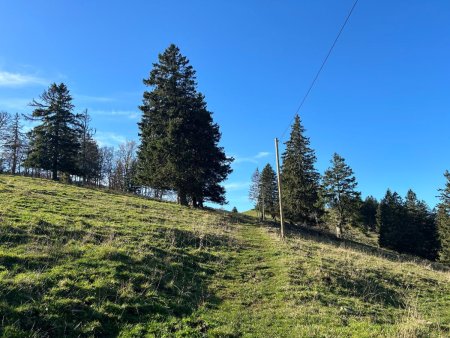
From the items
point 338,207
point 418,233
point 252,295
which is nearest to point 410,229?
point 418,233

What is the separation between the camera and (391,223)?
210ft

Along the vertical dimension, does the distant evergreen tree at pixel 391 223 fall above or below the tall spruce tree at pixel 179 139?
below

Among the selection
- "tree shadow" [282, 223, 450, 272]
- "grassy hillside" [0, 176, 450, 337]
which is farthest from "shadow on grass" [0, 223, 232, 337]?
"tree shadow" [282, 223, 450, 272]

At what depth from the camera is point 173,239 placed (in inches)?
612

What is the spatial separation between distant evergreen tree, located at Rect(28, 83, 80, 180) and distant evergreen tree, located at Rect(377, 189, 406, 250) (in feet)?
180

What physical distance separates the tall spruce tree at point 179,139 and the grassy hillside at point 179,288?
52.0ft

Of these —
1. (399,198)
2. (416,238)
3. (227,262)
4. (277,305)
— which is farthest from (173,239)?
(399,198)

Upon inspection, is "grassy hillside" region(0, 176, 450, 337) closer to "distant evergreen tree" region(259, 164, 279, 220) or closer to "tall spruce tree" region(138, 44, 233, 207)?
"tall spruce tree" region(138, 44, 233, 207)

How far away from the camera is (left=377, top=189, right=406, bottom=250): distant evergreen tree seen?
62.0 m

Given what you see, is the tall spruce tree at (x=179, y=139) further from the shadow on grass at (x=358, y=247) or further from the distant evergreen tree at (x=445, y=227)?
the distant evergreen tree at (x=445, y=227)

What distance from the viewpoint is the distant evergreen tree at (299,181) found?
152 ft

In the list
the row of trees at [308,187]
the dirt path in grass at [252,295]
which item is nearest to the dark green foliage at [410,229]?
the row of trees at [308,187]

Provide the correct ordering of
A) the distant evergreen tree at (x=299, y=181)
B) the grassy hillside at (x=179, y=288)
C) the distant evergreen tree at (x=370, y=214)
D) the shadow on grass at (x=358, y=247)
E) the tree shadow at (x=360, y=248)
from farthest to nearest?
the distant evergreen tree at (x=370, y=214)
the distant evergreen tree at (x=299, y=181)
the shadow on grass at (x=358, y=247)
the tree shadow at (x=360, y=248)
the grassy hillside at (x=179, y=288)

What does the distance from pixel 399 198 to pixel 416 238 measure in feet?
37.4
